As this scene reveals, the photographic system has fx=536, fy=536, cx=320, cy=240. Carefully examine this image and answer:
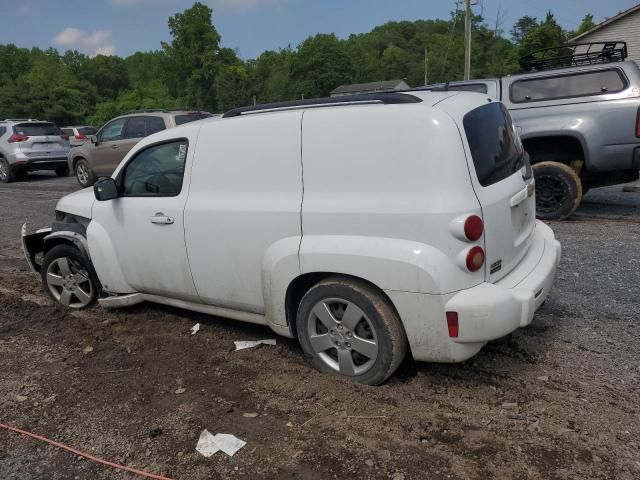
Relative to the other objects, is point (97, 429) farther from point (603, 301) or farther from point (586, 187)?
point (586, 187)

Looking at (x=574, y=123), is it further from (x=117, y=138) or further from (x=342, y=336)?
(x=117, y=138)

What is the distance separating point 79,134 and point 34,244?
19170 mm

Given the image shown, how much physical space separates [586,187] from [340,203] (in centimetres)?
638

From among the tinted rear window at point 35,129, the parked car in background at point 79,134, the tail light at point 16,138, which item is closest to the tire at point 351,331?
the parked car in background at point 79,134

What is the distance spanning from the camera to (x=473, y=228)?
2.90 metres

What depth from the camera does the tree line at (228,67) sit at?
200ft

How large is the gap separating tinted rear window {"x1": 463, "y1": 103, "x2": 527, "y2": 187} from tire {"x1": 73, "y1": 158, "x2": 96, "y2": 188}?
12048 mm

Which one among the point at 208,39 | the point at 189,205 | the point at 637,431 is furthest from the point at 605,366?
the point at 208,39

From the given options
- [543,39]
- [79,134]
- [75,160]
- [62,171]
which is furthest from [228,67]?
[75,160]

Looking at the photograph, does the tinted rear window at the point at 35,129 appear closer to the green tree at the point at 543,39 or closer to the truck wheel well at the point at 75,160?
the truck wheel well at the point at 75,160

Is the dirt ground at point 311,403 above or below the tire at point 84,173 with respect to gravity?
below

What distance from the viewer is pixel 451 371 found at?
3500mm

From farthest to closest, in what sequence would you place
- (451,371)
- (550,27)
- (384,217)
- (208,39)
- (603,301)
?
(208,39) → (550,27) → (603,301) → (451,371) → (384,217)

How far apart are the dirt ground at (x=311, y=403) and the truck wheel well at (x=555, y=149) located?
3165mm
